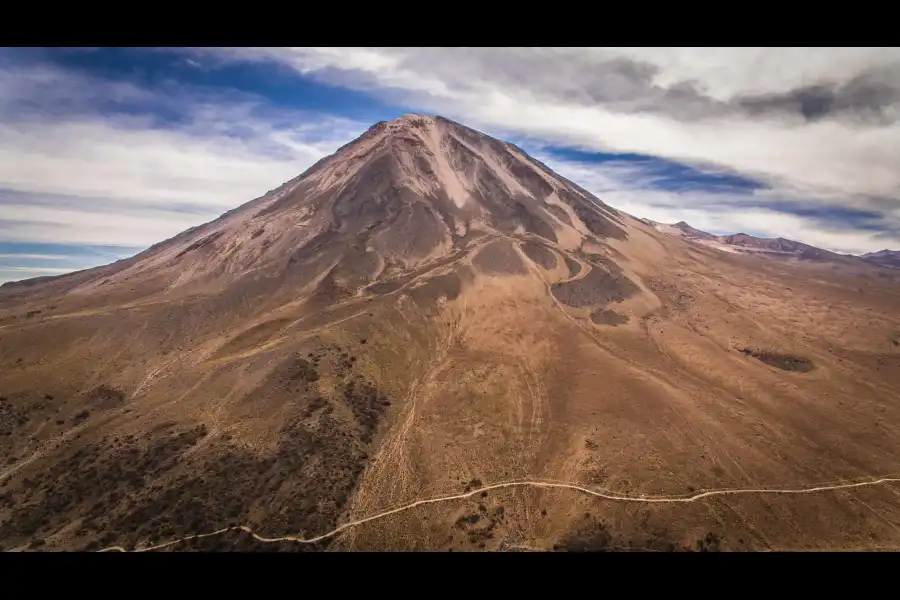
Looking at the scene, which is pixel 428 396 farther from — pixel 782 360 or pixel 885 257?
pixel 885 257

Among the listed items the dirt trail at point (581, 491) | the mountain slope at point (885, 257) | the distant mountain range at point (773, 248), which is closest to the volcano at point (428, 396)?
the dirt trail at point (581, 491)

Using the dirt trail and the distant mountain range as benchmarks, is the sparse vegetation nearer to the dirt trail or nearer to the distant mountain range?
the dirt trail

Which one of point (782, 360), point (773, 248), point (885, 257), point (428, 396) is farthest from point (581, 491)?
point (885, 257)

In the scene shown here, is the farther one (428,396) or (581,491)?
(428,396)

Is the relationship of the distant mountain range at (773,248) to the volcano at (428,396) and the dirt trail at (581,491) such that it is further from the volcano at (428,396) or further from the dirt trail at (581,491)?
the dirt trail at (581,491)

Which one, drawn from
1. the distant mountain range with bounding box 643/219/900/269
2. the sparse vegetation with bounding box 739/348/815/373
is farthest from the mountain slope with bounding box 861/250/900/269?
the sparse vegetation with bounding box 739/348/815/373
